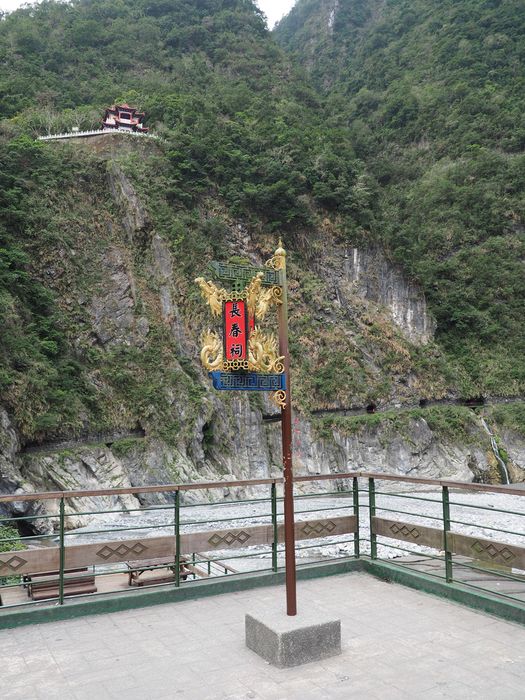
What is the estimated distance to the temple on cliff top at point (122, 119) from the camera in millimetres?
31781

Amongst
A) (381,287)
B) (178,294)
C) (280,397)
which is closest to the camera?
(280,397)

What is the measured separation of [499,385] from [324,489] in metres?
13.9

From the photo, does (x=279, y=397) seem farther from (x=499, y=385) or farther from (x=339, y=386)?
(x=499, y=385)

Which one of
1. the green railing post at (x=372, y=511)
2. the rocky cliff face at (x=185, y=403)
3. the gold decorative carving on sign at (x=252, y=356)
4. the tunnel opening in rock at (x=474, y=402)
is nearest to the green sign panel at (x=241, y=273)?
the gold decorative carving on sign at (x=252, y=356)

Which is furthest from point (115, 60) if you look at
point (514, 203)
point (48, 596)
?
point (48, 596)

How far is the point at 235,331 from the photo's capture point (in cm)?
401

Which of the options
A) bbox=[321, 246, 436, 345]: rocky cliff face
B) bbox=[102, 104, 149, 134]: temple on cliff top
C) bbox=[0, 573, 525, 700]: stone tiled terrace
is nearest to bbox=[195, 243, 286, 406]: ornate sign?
bbox=[0, 573, 525, 700]: stone tiled terrace

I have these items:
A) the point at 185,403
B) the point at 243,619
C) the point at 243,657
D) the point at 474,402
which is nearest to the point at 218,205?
the point at 185,403

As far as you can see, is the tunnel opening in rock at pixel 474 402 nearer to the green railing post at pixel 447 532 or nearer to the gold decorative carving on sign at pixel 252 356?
the green railing post at pixel 447 532

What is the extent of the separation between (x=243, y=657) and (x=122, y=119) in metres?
33.2

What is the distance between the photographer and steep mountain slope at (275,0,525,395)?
34.5m

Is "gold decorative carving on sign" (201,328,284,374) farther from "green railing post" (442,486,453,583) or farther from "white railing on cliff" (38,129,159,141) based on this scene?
"white railing on cliff" (38,129,159,141)

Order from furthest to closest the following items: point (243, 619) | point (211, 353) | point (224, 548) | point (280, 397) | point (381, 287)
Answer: point (381, 287) → point (224, 548) → point (243, 619) → point (280, 397) → point (211, 353)

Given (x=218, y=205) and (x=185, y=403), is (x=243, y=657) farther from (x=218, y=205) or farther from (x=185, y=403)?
(x=218, y=205)
